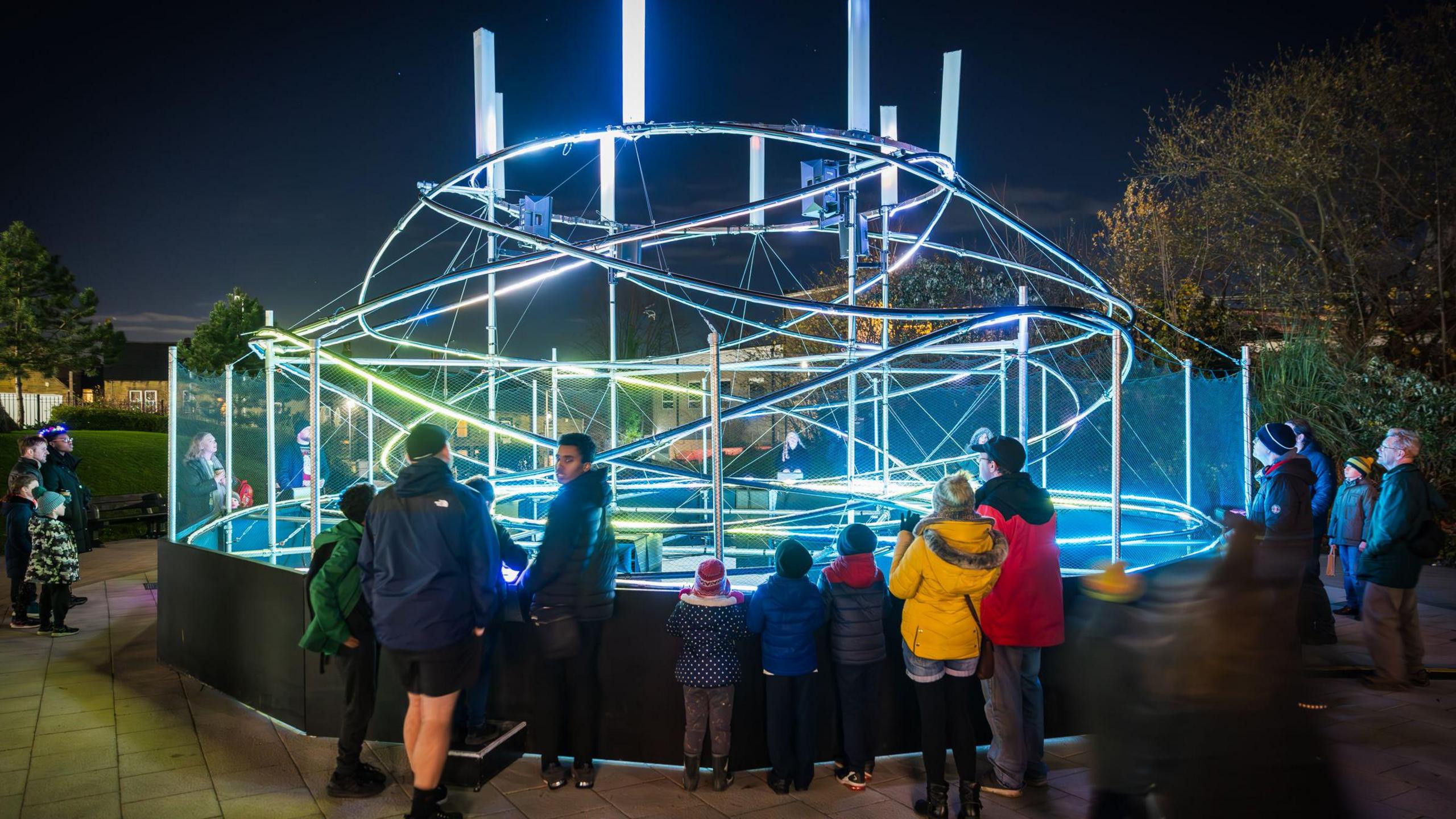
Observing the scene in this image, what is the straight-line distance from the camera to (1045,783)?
4.72 metres

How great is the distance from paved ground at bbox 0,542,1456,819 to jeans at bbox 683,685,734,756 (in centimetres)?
25

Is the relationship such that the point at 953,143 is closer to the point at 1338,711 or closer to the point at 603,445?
the point at 1338,711

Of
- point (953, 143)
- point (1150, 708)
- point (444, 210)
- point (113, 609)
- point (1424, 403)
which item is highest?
point (953, 143)

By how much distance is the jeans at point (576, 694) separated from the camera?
15.5 feet

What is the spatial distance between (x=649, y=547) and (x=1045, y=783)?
574 cm

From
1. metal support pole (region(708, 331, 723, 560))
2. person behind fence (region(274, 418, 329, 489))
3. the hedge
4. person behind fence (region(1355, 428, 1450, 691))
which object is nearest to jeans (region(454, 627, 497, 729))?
metal support pole (region(708, 331, 723, 560))

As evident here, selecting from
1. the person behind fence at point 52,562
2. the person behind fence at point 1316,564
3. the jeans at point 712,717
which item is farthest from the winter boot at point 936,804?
the person behind fence at point 52,562

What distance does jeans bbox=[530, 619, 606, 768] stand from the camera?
4711 millimetres

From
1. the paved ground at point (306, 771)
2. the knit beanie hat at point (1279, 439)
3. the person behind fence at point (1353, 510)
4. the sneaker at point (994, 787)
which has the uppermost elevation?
the knit beanie hat at point (1279, 439)

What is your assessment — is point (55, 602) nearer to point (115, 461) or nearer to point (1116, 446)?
point (1116, 446)

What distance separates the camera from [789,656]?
4.52 metres

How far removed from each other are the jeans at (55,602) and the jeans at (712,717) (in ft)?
21.7

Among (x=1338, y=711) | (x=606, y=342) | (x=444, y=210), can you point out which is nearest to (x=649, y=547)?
(x=444, y=210)

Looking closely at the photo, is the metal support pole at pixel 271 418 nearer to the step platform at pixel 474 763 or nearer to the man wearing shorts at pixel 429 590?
the man wearing shorts at pixel 429 590
